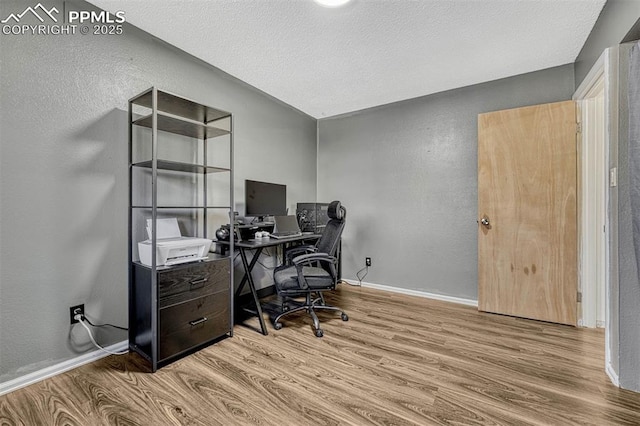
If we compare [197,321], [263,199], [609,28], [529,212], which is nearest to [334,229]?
[263,199]

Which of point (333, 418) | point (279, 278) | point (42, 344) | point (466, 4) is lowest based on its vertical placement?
point (333, 418)

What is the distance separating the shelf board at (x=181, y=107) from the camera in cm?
194

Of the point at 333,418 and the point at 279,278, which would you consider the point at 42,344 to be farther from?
the point at 333,418

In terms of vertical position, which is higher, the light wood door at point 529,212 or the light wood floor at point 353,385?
the light wood door at point 529,212

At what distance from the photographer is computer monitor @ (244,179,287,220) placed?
285 centimetres

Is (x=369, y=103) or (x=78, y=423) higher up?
(x=369, y=103)

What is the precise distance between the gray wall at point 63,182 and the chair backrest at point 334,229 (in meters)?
1.61

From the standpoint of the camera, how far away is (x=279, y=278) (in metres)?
2.40

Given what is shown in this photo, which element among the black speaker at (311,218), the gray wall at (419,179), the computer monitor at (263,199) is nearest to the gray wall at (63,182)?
the computer monitor at (263,199)

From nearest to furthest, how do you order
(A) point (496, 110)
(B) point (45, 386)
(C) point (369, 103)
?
(B) point (45, 386), (A) point (496, 110), (C) point (369, 103)

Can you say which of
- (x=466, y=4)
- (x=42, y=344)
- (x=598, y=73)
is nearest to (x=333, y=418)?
(x=42, y=344)

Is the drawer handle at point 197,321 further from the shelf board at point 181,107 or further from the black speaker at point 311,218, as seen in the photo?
the black speaker at point 311,218

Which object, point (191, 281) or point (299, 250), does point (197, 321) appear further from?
point (299, 250)

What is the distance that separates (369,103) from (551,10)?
194 cm
